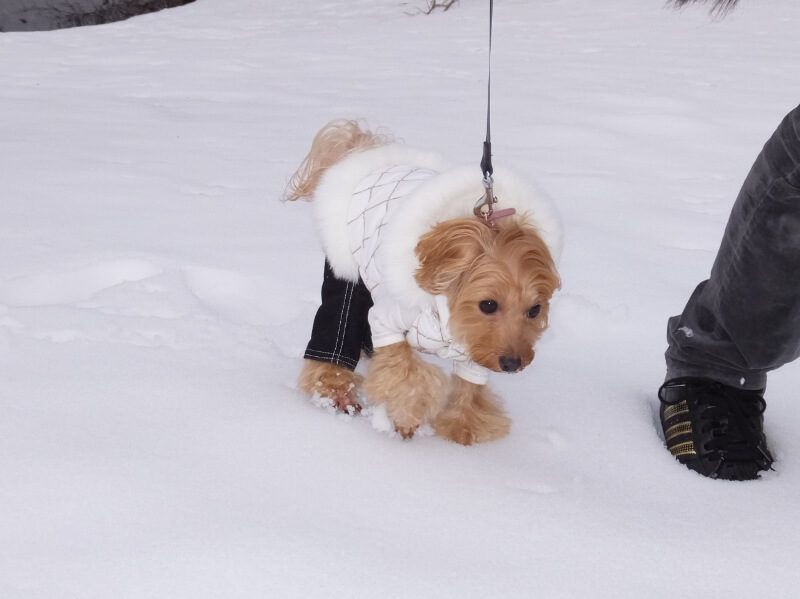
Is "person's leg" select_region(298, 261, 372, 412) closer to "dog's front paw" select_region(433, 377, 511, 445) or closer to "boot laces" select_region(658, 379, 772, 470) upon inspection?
"dog's front paw" select_region(433, 377, 511, 445)

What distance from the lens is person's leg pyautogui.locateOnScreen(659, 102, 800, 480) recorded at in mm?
1505

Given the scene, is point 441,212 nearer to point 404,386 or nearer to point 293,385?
point 404,386

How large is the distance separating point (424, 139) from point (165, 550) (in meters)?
2.69

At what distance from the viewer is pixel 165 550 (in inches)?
43.9

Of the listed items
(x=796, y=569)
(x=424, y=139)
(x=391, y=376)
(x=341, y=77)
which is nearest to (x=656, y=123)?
(x=424, y=139)

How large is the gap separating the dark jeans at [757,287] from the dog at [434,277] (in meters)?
0.36

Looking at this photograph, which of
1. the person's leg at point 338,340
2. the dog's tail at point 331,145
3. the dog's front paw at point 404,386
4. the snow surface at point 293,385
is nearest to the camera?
the snow surface at point 293,385

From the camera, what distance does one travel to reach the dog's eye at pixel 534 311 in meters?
1.51

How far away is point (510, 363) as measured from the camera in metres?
1.46

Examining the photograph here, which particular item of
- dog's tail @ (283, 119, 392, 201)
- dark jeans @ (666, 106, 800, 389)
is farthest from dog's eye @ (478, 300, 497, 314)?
dog's tail @ (283, 119, 392, 201)

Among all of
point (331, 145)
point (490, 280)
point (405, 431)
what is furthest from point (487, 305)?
point (331, 145)

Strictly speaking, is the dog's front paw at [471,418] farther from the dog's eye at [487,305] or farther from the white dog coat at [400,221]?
the dog's eye at [487,305]

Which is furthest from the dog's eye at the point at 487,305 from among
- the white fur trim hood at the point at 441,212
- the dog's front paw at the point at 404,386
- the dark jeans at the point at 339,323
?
the dark jeans at the point at 339,323

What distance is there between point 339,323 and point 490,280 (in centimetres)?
44
